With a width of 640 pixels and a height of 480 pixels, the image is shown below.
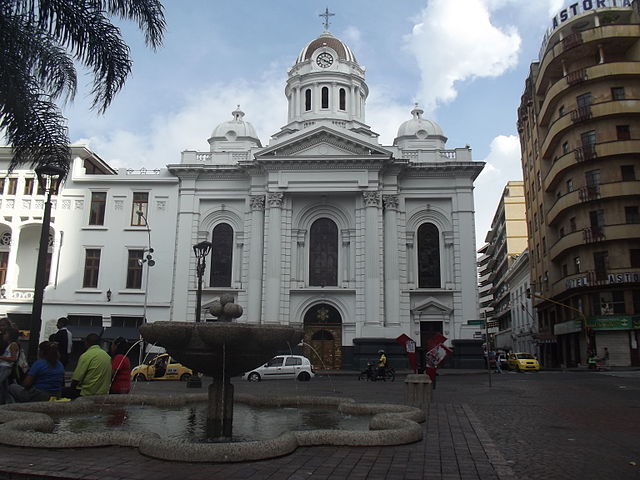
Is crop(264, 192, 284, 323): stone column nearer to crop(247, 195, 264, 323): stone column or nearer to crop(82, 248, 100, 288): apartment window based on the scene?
crop(247, 195, 264, 323): stone column

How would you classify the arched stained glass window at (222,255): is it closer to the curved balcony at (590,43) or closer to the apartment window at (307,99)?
the apartment window at (307,99)

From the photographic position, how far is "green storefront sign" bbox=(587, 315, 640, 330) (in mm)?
34375

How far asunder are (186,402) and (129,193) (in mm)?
28418

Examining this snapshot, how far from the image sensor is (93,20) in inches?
448

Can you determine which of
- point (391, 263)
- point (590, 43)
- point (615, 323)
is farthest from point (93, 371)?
point (590, 43)

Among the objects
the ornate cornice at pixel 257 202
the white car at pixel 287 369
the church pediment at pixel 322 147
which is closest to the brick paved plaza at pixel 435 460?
the white car at pixel 287 369

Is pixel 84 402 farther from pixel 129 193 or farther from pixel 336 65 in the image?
pixel 336 65

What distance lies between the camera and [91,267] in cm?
3612

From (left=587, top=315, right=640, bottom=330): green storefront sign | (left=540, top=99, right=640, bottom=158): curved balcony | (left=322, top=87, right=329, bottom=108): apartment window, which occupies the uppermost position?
(left=322, top=87, right=329, bottom=108): apartment window

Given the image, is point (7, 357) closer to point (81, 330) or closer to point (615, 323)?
point (81, 330)

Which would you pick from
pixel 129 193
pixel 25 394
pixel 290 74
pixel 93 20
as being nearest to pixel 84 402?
pixel 25 394

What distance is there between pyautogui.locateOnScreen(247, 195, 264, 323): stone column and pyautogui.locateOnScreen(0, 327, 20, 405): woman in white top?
2435 centimetres

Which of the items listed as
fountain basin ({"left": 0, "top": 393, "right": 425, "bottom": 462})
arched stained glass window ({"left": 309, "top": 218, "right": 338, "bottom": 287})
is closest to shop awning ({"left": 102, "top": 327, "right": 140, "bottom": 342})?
arched stained glass window ({"left": 309, "top": 218, "right": 338, "bottom": 287})

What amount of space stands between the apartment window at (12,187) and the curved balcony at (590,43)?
38444 mm
